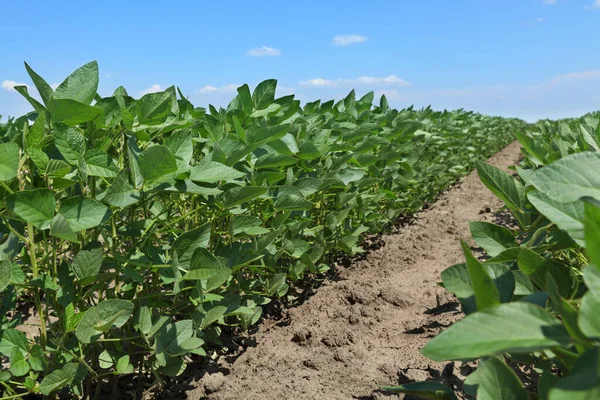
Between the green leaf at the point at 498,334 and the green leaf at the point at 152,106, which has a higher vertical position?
the green leaf at the point at 152,106

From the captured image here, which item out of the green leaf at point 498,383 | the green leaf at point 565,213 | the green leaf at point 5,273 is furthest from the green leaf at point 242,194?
the green leaf at point 498,383

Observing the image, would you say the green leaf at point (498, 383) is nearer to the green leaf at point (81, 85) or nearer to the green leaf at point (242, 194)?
the green leaf at point (242, 194)

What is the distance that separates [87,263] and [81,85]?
607 mm

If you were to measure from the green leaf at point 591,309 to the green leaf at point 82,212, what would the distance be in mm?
1353

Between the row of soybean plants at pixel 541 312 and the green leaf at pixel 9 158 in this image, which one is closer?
the row of soybean plants at pixel 541 312

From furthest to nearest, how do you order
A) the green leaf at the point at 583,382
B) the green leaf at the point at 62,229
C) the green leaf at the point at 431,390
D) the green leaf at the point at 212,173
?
the green leaf at the point at 212,173, the green leaf at the point at 62,229, the green leaf at the point at 431,390, the green leaf at the point at 583,382

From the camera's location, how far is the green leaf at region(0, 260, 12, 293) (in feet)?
5.37

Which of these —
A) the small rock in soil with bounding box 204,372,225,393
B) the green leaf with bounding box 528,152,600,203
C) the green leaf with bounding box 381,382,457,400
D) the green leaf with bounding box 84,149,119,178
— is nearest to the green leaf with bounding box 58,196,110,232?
the green leaf with bounding box 84,149,119,178

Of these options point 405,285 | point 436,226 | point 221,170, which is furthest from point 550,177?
point 436,226

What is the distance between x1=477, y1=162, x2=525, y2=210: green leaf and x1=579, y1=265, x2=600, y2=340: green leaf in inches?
33.4

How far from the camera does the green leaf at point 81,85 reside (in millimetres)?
1887

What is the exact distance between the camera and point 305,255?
128 inches

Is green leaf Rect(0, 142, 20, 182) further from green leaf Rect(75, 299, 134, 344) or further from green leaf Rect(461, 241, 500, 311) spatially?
green leaf Rect(461, 241, 500, 311)

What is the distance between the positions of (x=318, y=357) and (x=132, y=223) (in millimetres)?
1273
